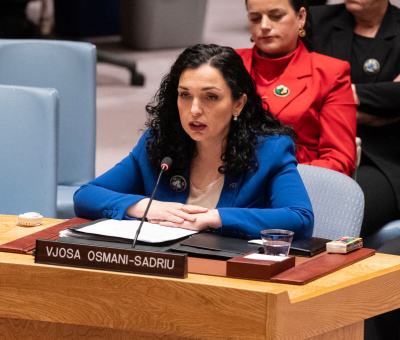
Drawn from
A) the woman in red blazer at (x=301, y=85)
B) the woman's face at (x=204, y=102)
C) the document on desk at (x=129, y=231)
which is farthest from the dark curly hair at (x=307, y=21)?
the document on desk at (x=129, y=231)

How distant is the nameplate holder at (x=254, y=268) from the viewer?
270cm

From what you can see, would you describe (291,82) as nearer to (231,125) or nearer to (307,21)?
(307,21)

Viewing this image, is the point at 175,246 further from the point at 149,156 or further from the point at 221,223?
the point at 149,156

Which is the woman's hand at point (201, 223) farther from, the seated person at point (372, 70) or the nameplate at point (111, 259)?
the seated person at point (372, 70)

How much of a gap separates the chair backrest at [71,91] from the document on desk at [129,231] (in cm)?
150

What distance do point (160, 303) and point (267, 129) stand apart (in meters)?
0.93

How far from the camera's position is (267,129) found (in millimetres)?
3471

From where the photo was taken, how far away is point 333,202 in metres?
3.49

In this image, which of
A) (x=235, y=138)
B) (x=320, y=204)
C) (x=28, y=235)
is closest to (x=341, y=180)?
(x=320, y=204)

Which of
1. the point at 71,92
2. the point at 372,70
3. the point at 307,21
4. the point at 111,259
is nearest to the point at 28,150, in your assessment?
the point at 71,92

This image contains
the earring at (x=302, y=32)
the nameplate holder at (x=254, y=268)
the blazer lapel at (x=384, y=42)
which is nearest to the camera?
the nameplate holder at (x=254, y=268)

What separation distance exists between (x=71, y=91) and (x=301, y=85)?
39.2 inches

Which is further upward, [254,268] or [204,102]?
[204,102]

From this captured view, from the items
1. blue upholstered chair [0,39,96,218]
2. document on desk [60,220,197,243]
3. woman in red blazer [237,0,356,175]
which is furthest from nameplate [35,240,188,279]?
blue upholstered chair [0,39,96,218]
